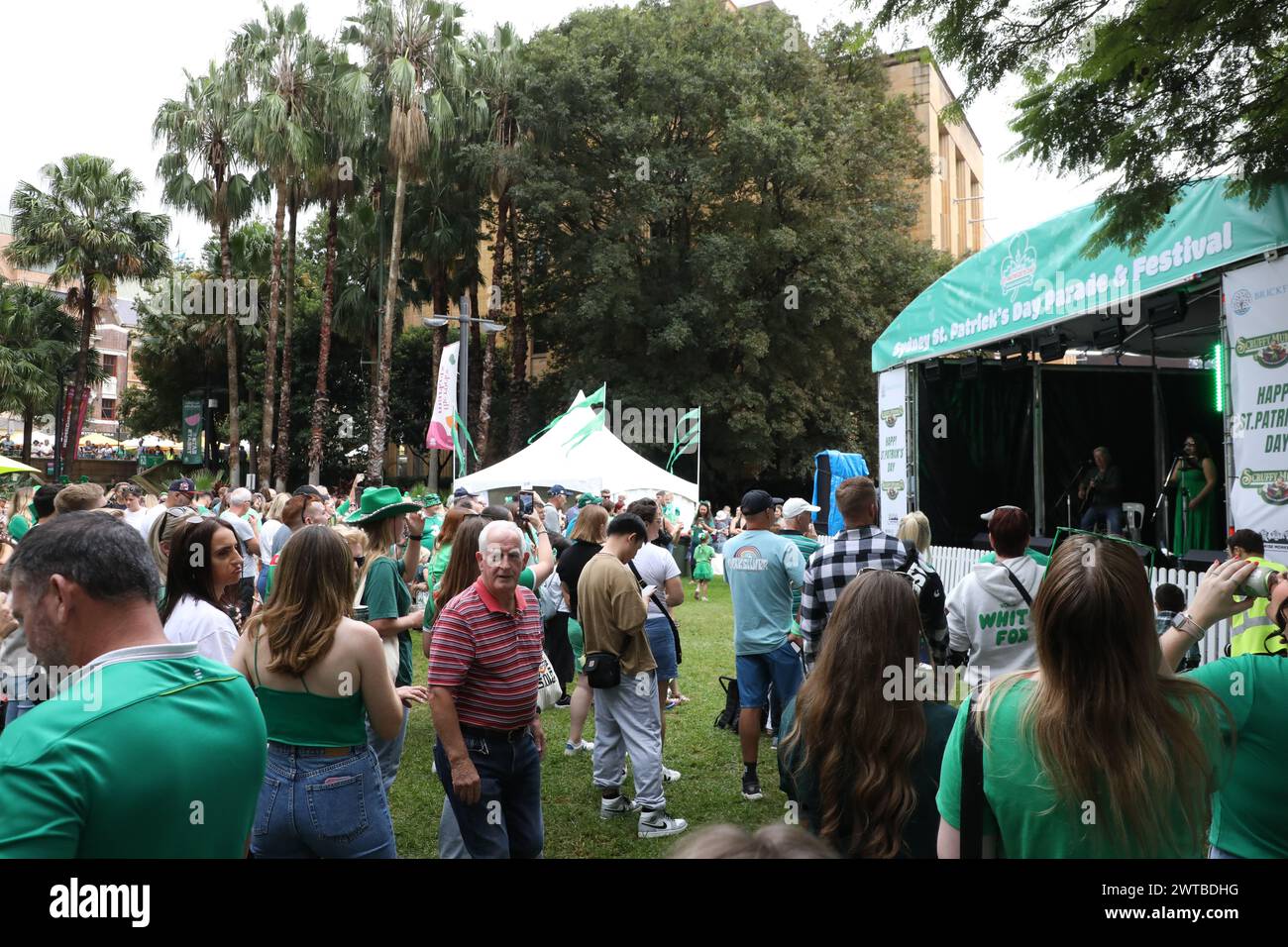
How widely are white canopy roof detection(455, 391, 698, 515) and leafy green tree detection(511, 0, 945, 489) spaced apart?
7.26m

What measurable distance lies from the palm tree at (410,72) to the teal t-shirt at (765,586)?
22.8 m

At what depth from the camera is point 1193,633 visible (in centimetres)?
257

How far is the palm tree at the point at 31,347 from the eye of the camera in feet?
106

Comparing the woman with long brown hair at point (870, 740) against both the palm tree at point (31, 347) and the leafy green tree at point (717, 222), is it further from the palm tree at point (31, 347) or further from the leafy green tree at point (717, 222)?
the palm tree at point (31, 347)

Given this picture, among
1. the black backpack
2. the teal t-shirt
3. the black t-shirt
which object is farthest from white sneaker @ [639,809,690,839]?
the black backpack

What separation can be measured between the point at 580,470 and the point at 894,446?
8054 mm

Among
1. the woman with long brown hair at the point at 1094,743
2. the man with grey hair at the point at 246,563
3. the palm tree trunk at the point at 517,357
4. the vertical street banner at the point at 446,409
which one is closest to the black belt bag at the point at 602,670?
the woman with long brown hair at the point at 1094,743

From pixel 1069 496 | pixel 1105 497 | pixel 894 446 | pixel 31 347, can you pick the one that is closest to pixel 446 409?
pixel 894 446

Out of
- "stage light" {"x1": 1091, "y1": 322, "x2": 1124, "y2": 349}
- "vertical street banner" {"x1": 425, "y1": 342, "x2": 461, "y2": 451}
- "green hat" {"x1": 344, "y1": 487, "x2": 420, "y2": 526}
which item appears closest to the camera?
"green hat" {"x1": 344, "y1": 487, "x2": 420, "y2": 526}

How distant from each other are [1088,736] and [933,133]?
42.3 meters

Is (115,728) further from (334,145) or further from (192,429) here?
(192,429)

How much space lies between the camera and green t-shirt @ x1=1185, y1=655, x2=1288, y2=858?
222 centimetres

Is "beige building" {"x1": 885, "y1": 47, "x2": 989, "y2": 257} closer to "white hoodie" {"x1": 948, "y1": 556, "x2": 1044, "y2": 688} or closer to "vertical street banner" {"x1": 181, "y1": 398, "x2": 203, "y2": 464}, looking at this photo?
"vertical street banner" {"x1": 181, "y1": 398, "x2": 203, "y2": 464}

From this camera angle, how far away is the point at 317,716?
122 inches
